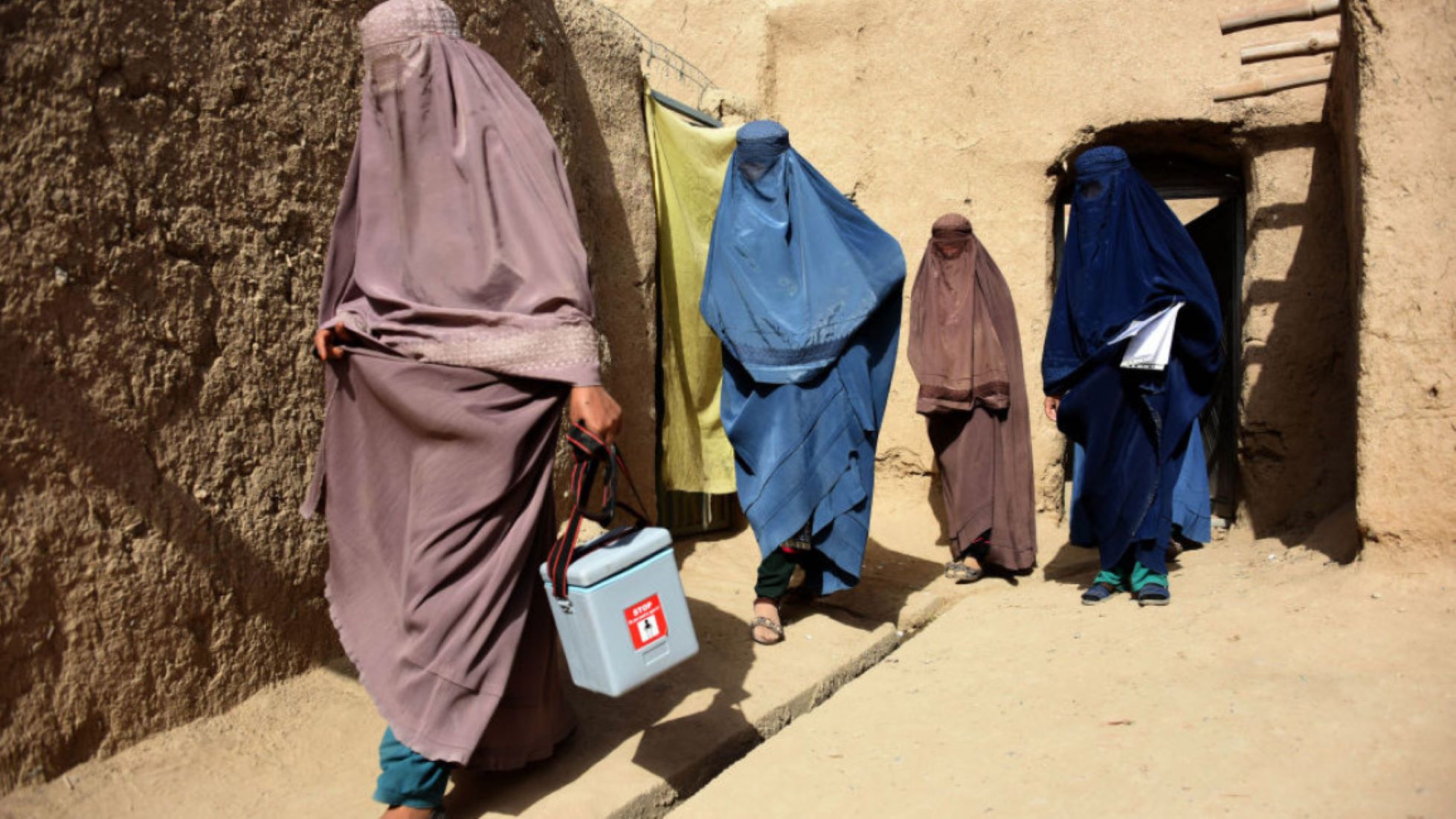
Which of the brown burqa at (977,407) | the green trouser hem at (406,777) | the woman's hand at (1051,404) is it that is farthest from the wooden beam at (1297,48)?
the green trouser hem at (406,777)

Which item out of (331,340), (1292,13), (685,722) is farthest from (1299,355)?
(331,340)

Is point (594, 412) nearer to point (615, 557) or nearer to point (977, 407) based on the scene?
point (615, 557)

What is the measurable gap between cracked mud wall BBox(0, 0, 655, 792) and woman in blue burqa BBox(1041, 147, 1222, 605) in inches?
116

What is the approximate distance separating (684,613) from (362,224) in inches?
43.9

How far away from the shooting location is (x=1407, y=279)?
4.11 metres

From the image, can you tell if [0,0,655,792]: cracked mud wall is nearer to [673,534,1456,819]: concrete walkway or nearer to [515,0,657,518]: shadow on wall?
[673,534,1456,819]: concrete walkway

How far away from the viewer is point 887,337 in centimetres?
439

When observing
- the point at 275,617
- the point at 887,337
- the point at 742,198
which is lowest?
the point at 275,617

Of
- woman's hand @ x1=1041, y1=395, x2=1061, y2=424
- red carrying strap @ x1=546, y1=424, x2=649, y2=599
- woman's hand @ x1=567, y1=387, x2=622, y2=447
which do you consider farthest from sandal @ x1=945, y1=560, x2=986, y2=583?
woman's hand @ x1=567, y1=387, x2=622, y2=447

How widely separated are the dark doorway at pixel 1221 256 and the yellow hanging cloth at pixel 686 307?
104 inches

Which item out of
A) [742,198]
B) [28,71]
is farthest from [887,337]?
[28,71]

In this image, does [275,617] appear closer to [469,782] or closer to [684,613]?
[469,782]

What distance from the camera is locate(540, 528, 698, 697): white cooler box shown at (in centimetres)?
242

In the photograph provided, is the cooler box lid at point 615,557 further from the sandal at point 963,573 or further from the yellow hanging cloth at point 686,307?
the sandal at point 963,573
